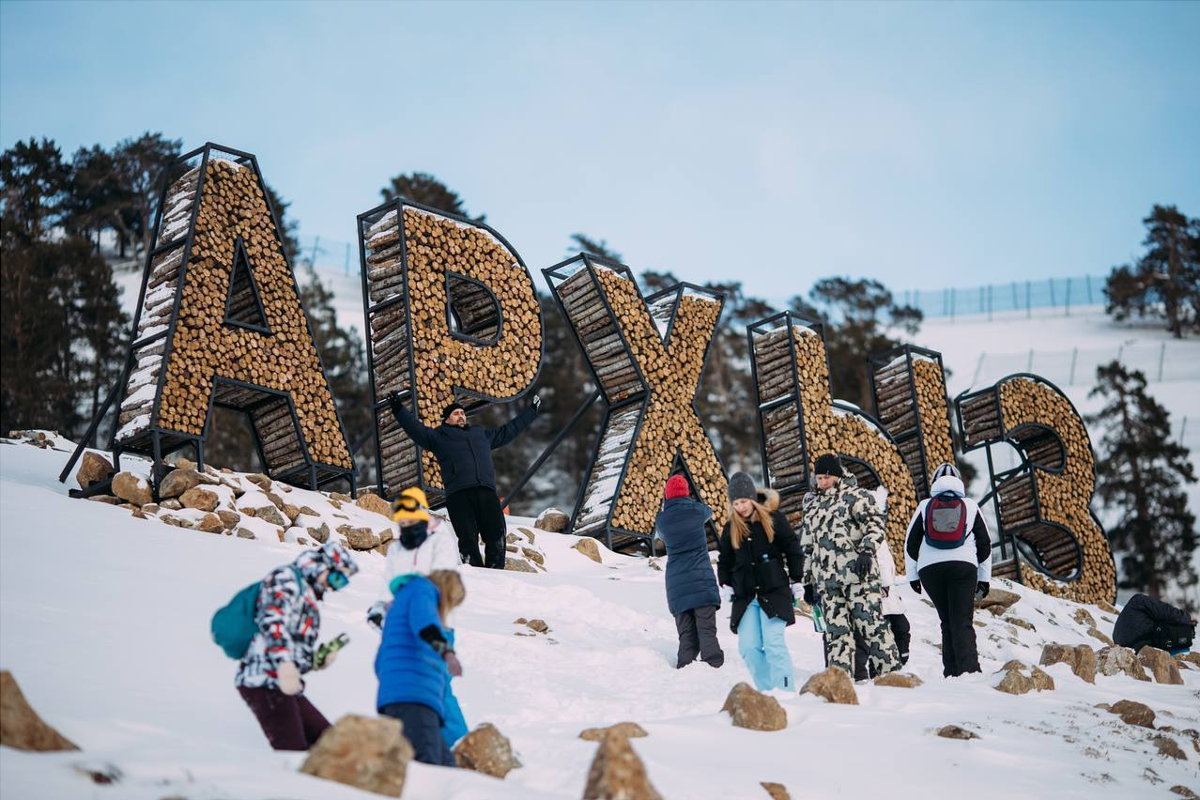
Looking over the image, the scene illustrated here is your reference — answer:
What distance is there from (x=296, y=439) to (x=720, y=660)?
631cm

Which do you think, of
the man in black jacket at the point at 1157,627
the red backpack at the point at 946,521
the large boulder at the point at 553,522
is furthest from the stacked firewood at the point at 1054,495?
the red backpack at the point at 946,521

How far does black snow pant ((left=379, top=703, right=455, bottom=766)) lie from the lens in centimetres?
505

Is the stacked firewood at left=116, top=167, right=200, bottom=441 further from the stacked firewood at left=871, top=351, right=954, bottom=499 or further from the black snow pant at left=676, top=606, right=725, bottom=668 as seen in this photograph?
the stacked firewood at left=871, top=351, right=954, bottom=499

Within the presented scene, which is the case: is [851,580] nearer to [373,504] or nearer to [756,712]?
[756,712]

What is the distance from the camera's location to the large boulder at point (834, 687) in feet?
23.7

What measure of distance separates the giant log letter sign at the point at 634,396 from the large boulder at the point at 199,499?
16.5 feet

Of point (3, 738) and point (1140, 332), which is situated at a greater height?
point (1140, 332)

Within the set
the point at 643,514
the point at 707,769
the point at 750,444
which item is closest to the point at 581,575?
the point at 643,514

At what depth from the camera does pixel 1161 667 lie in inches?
395

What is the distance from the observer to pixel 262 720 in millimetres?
5246

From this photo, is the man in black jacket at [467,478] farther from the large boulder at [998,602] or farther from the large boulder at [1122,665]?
the large boulder at [998,602]

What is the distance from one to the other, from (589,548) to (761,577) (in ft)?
18.3

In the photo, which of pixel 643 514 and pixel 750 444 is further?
pixel 750 444

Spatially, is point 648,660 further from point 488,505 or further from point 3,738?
point 3,738
